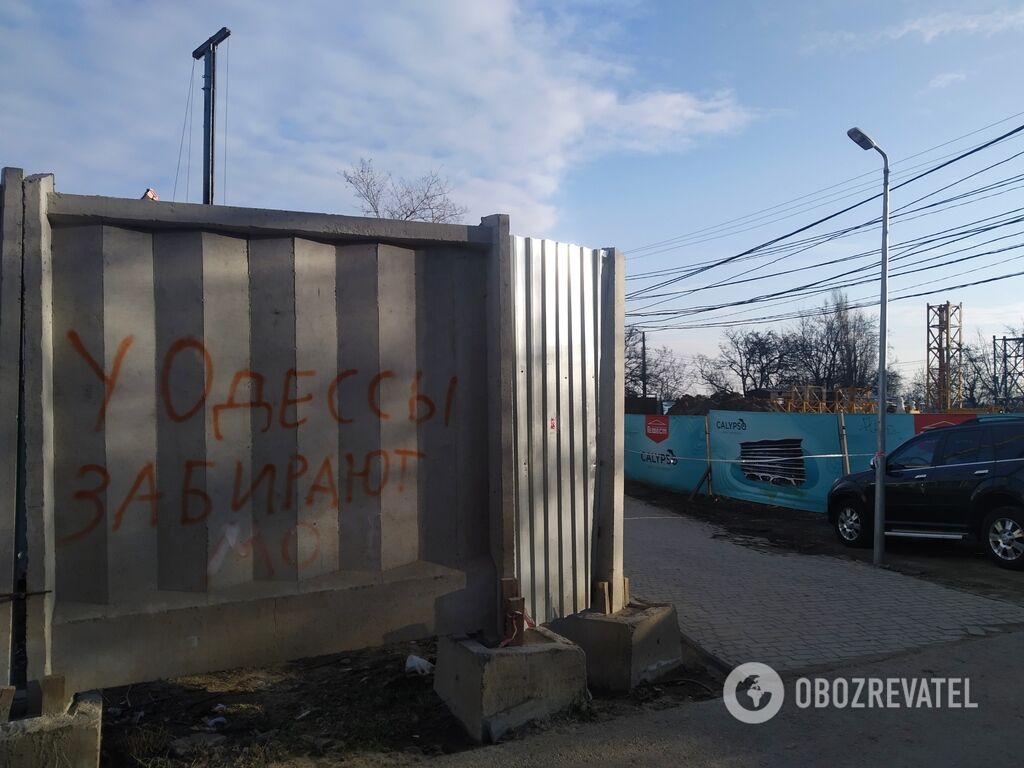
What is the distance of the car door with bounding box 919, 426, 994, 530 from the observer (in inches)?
376

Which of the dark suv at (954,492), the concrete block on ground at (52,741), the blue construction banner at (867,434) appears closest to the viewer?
the concrete block on ground at (52,741)

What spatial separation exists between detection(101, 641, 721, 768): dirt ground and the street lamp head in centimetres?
773

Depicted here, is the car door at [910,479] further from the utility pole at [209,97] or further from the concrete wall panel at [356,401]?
the utility pole at [209,97]

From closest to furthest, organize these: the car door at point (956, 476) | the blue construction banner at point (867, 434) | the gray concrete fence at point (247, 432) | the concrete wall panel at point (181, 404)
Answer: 1. the gray concrete fence at point (247, 432)
2. the concrete wall panel at point (181, 404)
3. the car door at point (956, 476)
4. the blue construction banner at point (867, 434)

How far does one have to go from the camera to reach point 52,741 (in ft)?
10.4

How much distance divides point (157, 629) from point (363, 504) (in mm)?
1176

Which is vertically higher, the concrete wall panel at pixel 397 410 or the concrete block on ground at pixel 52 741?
the concrete wall panel at pixel 397 410

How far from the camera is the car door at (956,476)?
31.3 feet

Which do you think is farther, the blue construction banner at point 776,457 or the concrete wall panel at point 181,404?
the blue construction banner at point 776,457

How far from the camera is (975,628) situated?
20.9 feet

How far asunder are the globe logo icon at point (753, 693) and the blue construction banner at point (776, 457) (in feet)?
29.8

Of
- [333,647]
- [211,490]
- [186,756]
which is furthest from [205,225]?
[186,756]

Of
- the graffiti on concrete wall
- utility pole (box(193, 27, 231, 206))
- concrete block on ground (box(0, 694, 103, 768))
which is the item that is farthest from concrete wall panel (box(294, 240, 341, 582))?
utility pole (box(193, 27, 231, 206))

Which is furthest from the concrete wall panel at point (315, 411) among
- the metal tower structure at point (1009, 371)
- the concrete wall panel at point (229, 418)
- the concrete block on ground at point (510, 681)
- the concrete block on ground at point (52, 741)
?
the metal tower structure at point (1009, 371)
